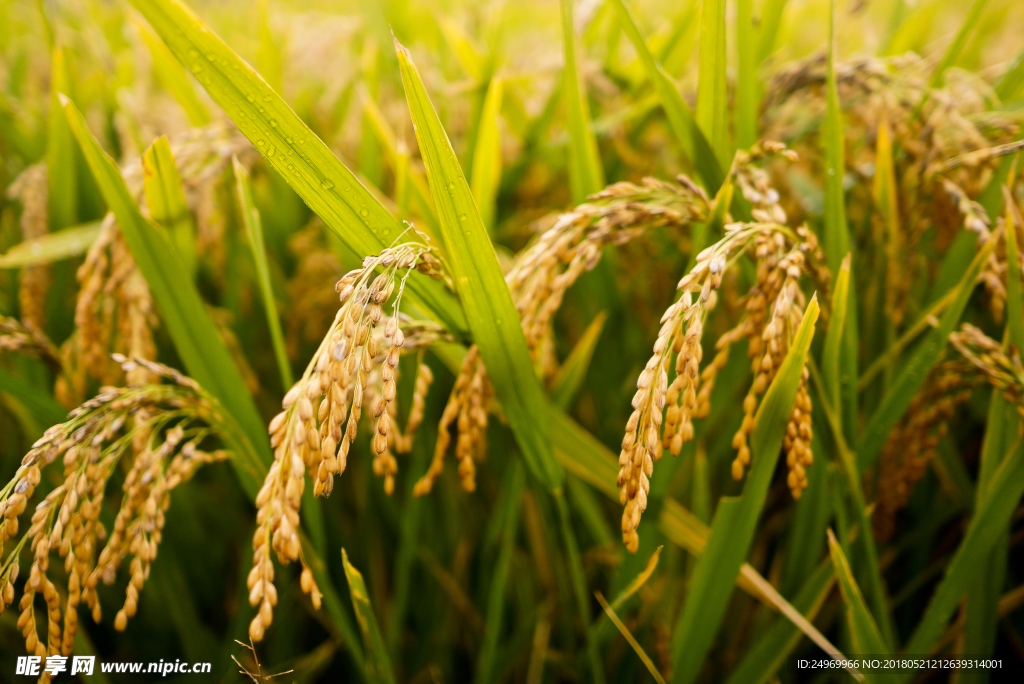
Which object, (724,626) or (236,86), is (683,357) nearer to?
(236,86)

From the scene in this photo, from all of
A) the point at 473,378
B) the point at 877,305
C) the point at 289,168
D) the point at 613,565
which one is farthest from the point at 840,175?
the point at 613,565

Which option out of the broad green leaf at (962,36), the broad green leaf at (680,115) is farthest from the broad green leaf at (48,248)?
the broad green leaf at (962,36)

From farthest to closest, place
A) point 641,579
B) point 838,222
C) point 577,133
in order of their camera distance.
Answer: point 577,133
point 838,222
point 641,579

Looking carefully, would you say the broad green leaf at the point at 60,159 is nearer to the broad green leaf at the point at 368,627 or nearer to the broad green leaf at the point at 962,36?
the broad green leaf at the point at 368,627

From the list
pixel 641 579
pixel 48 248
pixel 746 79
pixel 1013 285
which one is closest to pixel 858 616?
Result: pixel 641 579

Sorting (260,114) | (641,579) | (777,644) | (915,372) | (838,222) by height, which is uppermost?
(260,114)

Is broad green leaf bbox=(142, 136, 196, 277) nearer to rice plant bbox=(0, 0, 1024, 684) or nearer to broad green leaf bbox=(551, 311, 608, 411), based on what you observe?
rice plant bbox=(0, 0, 1024, 684)

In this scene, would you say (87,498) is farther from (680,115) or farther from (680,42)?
(680,42)
